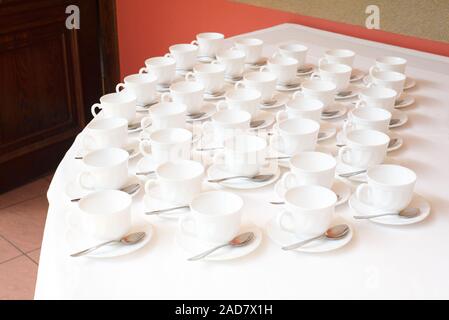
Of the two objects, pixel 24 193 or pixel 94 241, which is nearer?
Result: pixel 94 241

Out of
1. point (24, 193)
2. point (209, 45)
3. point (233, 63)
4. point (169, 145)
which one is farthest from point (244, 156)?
point (24, 193)

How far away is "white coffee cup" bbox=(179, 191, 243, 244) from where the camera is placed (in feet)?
3.26

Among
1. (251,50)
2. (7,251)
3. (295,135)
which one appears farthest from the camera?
(7,251)

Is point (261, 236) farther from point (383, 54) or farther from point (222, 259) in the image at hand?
point (383, 54)

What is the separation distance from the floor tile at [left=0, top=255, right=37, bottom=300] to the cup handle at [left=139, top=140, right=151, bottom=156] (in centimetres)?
101

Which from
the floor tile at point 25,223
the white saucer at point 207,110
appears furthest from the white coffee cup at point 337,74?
the floor tile at point 25,223

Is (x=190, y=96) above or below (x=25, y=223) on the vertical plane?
above

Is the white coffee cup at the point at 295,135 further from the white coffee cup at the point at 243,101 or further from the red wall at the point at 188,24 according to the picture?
the red wall at the point at 188,24

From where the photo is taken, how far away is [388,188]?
1073mm

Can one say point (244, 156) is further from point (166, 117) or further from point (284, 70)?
point (284, 70)

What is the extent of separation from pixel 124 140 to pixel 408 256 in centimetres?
64

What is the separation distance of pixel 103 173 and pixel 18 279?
125 centimetres

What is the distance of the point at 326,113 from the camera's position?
1.54 metres
